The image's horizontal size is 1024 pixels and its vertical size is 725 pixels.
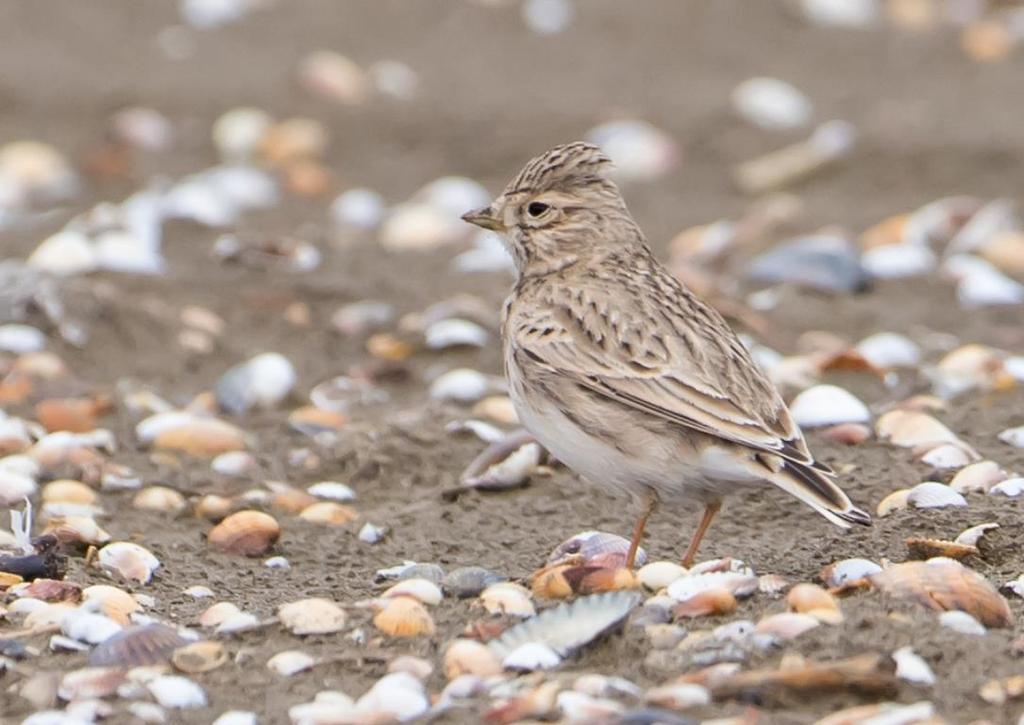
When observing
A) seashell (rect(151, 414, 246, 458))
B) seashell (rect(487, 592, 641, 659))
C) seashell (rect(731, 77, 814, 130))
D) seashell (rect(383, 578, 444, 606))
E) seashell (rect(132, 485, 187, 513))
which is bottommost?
seashell (rect(487, 592, 641, 659))

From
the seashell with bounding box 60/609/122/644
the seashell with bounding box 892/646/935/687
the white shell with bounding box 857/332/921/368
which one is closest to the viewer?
the seashell with bounding box 892/646/935/687

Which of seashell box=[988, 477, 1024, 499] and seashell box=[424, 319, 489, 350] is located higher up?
seashell box=[424, 319, 489, 350]

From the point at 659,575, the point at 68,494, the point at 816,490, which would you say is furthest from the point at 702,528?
the point at 68,494

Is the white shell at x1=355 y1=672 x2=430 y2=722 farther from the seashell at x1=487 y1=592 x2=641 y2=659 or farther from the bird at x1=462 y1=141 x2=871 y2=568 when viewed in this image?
the bird at x1=462 y1=141 x2=871 y2=568

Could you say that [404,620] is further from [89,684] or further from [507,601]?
[89,684]

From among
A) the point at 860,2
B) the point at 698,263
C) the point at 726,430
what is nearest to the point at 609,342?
the point at 726,430

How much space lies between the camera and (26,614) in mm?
5297

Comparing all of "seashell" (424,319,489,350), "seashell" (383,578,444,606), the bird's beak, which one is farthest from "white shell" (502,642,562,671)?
"seashell" (424,319,489,350)

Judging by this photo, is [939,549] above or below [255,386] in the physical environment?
below

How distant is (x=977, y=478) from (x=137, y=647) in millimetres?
2807

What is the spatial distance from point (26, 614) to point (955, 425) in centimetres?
341

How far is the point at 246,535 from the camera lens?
6270 mm

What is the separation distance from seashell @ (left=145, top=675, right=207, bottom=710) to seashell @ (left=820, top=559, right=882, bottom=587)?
1743 mm

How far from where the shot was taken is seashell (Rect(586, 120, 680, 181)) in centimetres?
1158
